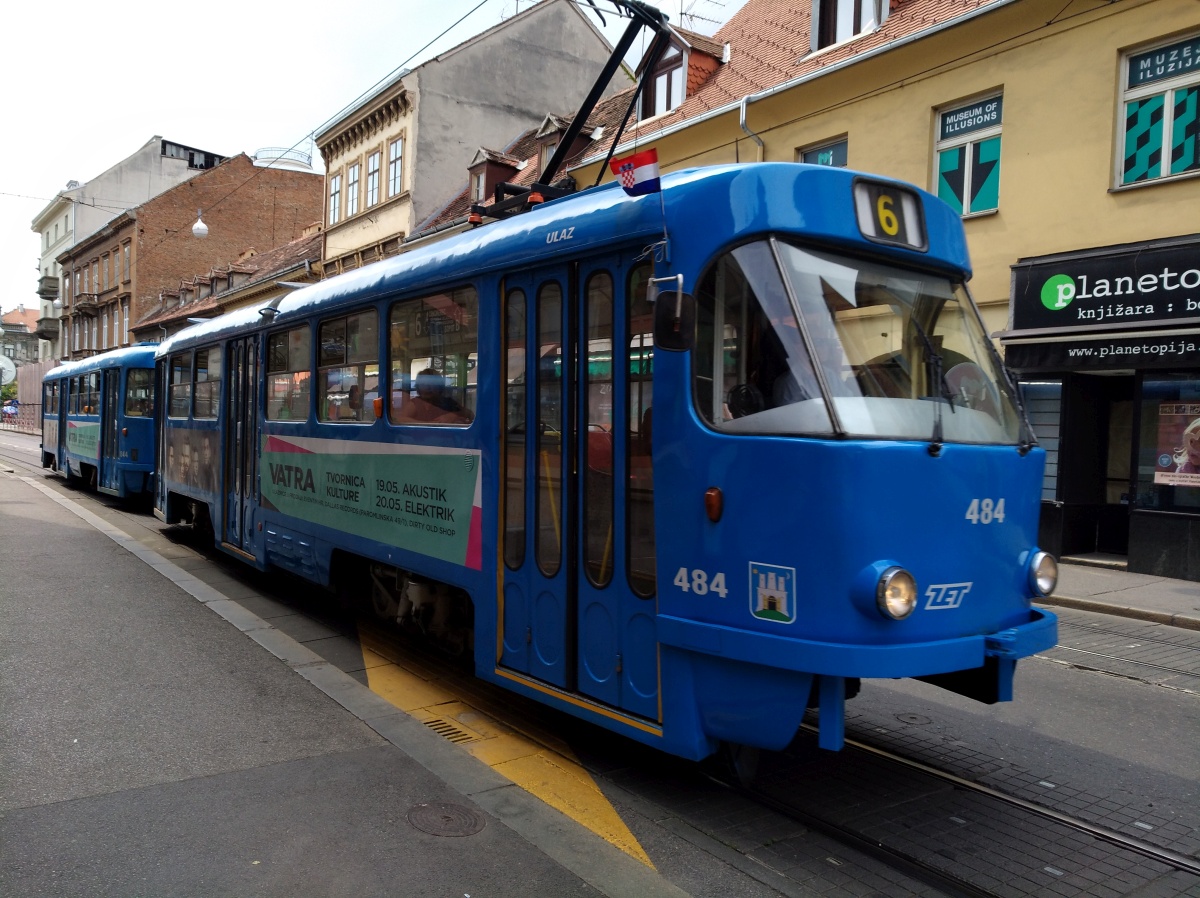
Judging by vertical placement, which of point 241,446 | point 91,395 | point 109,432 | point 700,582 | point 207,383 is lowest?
point 700,582

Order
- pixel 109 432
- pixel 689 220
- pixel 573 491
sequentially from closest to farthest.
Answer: pixel 689 220
pixel 573 491
pixel 109 432

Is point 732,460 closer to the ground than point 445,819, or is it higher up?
higher up

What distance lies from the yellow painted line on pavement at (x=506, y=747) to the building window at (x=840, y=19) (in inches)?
572

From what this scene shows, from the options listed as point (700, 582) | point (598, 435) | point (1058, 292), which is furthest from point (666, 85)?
point (700, 582)

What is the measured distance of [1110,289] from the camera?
12.5m

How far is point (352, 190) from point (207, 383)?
24.5 m

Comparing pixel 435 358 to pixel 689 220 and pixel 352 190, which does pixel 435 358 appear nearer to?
pixel 689 220

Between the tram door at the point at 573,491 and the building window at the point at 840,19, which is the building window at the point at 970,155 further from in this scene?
the tram door at the point at 573,491

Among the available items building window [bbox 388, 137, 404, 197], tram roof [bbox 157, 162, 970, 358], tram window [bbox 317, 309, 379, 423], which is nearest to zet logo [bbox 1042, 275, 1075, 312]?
tram roof [bbox 157, 162, 970, 358]

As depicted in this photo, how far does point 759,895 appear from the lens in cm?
363

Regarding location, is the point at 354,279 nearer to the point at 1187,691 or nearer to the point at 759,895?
the point at 759,895

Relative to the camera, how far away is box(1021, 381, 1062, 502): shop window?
13469mm

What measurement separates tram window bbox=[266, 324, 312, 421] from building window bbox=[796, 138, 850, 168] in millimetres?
10894

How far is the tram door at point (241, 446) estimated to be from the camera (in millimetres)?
9258
